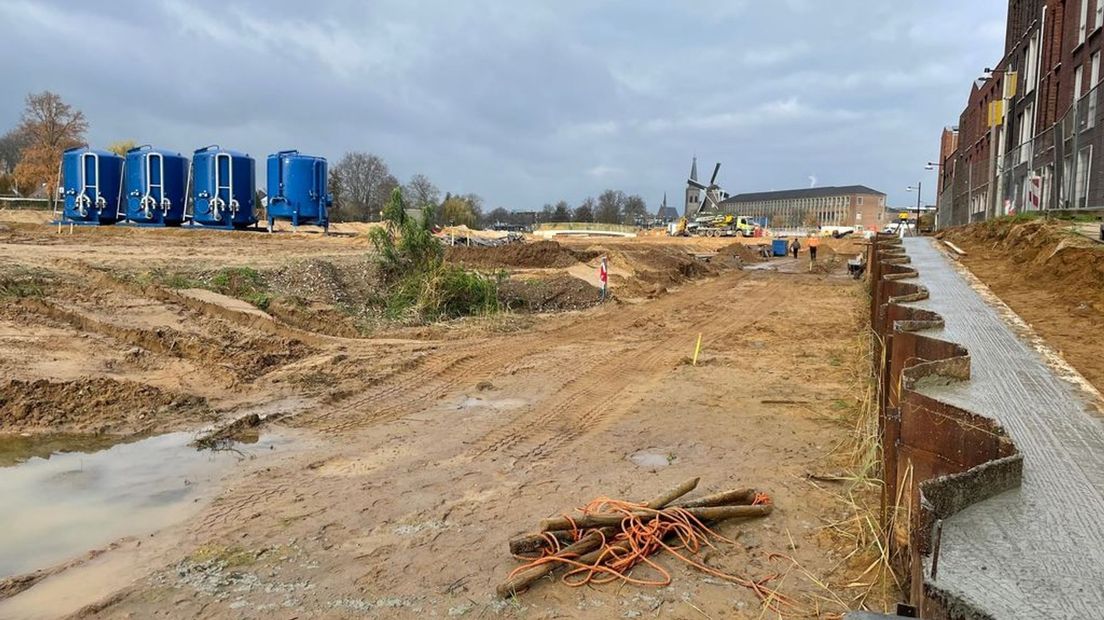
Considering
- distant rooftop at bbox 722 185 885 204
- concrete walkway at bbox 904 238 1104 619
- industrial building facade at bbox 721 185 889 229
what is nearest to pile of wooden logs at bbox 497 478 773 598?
concrete walkway at bbox 904 238 1104 619

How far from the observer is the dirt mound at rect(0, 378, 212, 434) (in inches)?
261

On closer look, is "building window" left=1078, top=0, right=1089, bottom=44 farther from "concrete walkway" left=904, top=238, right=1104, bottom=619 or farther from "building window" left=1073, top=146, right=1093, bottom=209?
"concrete walkway" left=904, top=238, right=1104, bottom=619

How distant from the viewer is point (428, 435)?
678 centimetres

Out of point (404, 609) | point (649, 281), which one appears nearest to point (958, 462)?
point (404, 609)

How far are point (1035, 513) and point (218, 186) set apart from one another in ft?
92.0

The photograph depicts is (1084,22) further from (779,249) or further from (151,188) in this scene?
(151,188)

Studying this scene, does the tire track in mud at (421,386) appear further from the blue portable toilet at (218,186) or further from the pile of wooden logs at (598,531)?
the blue portable toilet at (218,186)

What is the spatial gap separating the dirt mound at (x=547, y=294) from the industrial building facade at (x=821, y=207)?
361 ft

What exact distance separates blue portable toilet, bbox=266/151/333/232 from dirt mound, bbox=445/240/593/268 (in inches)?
300

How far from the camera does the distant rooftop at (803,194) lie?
14688cm

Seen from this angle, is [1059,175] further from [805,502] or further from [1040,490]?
[1040,490]

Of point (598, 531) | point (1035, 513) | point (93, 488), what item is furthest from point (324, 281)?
point (1035, 513)

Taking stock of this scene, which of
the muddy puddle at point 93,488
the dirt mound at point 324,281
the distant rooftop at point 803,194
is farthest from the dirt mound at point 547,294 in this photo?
the distant rooftop at point 803,194

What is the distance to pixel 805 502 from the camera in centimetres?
507
